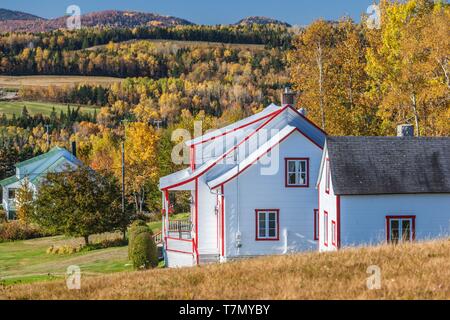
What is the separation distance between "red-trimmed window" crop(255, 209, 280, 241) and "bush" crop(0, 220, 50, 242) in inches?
1204

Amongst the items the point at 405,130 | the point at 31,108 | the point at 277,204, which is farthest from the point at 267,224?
the point at 31,108

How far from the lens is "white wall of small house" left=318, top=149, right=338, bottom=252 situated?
28609 mm

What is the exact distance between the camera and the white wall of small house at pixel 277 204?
31875 mm

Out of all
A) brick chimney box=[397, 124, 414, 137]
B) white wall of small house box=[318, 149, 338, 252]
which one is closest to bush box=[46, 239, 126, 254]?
white wall of small house box=[318, 149, 338, 252]

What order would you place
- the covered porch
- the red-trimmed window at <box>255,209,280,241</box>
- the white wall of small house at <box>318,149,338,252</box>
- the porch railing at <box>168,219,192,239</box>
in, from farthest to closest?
the porch railing at <box>168,219,192,239</box>, the covered porch, the red-trimmed window at <box>255,209,280,241</box>, the white wall of small house at <box>318,149,338,252</box>

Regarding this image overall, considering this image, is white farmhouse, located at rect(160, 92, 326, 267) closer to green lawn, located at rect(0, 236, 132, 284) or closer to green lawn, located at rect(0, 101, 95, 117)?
green lawn, located at rect(0, 236, 132, 284)

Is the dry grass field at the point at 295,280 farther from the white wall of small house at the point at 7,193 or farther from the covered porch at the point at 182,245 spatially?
the white wall of small house at the point at 7,193

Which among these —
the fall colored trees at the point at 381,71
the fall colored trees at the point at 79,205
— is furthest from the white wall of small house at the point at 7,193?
the fall colored trees at the point at 381,71

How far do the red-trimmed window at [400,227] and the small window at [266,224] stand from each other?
556cm

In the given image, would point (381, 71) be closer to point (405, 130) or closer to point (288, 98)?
point (288, 98)

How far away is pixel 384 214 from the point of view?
28.3m

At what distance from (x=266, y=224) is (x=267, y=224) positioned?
45 mm
